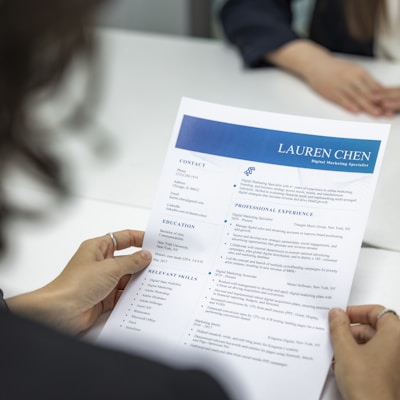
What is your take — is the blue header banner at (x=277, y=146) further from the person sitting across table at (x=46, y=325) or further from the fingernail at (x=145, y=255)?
the person sitting across table at (x=46, y=325)

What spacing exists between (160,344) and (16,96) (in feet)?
1.32

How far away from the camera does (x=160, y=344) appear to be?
71 centimetres

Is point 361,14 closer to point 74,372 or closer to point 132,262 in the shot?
point 132,262

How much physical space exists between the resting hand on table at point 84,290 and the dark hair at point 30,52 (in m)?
0.32

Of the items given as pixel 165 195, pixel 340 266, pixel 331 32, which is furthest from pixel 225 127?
pixel 331 32

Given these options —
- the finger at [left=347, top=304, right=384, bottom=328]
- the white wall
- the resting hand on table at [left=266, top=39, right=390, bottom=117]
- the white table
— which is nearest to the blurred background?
the white wall

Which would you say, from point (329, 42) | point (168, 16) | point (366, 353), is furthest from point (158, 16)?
point (366, 353)

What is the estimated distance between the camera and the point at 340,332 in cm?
67

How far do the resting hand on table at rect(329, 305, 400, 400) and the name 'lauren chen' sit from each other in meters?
0.18

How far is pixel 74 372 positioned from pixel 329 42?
3.91ft

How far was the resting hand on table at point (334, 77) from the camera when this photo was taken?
1.11 m

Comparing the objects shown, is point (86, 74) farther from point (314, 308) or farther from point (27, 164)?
point (314, 308)

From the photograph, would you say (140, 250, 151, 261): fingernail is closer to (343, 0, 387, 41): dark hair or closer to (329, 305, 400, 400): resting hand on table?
(329, 305, 400, 400): resting hand on table

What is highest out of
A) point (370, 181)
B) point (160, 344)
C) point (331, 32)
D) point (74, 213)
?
point (331, 32)
